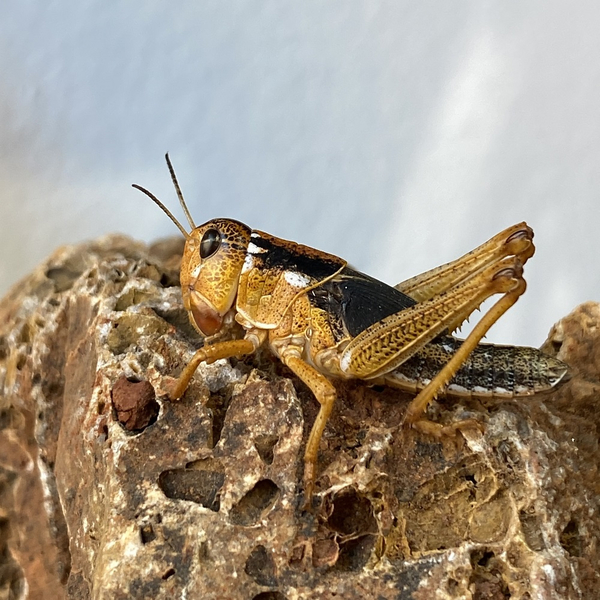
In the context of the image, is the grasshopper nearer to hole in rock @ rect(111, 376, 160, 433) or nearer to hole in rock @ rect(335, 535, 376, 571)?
hole in rock @ rect(111, 376, 160, 433)

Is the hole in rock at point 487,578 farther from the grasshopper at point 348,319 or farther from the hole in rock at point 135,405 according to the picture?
the hole in rock at point 135,405

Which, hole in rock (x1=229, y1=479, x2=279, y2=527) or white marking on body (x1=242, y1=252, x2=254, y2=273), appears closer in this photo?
hole in rock (x1=229, y1=479, x2=279, y2=527)

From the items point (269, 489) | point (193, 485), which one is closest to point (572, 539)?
point (269, 489)

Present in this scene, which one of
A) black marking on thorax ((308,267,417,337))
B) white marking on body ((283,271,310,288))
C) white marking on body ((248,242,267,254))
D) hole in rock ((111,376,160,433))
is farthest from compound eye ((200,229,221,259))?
hole in rock ((111,376,160,433))

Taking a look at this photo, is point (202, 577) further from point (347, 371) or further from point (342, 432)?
point (347, 371)

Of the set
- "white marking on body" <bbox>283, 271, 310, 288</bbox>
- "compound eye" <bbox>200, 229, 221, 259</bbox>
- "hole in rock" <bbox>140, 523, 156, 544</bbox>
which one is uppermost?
"compound eye" <bbox>200, 229, 221, 259</bbox>

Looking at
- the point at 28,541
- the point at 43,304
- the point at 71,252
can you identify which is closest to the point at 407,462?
the point at 28,541

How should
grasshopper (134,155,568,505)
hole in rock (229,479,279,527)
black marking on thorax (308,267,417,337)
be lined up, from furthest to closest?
black marking on thorax (308,267,417,337) → grasshopper (134,155,568,505) → hole in rock (229,479,279,527)
